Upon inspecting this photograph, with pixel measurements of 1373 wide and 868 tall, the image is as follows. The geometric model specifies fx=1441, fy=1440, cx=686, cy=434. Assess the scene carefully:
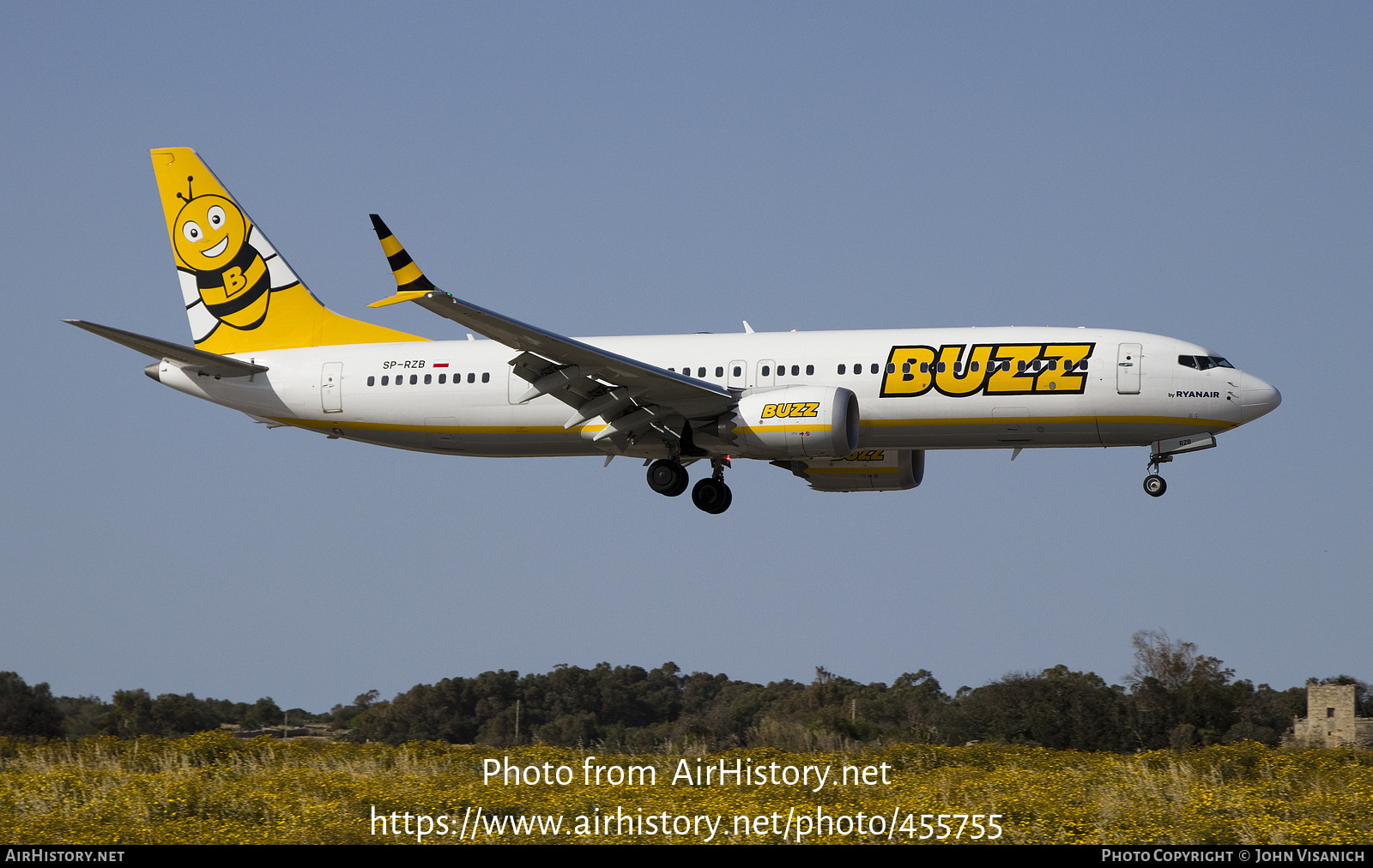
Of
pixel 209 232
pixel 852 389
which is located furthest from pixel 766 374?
pixel 209 232

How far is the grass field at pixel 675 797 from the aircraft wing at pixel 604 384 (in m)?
8.29

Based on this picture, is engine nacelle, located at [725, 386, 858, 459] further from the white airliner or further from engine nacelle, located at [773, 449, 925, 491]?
engine nacelle, located at [773, 449, 925, 491]

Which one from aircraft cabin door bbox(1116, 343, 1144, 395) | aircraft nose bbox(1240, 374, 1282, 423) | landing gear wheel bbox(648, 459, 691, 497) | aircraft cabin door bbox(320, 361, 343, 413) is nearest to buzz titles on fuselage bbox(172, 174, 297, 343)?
aircraft cabin door bbox(320, 361, 343, 413)

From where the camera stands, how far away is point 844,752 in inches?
1093

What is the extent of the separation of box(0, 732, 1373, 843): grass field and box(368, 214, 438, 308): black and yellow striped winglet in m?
8.44

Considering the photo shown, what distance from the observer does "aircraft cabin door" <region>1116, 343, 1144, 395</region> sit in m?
30.7

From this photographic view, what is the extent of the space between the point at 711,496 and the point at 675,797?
15118 mm

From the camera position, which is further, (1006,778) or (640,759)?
(640,759)

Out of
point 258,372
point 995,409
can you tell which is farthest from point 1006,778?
point 258,372

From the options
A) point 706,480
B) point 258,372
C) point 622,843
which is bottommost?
point 622,843

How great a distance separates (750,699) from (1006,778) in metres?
39.6

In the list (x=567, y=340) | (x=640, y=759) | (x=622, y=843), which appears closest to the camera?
(x=622, y=843)

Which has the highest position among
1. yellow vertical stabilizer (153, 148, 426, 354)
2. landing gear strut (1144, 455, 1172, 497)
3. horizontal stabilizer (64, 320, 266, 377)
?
yellow vertical stabilizer (153, 148, 426, 354)

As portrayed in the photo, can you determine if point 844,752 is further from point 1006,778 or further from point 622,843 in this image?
point 622,843
